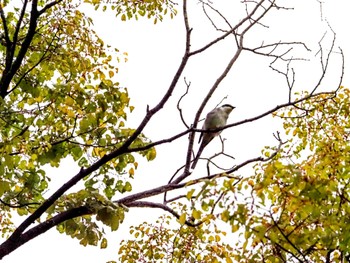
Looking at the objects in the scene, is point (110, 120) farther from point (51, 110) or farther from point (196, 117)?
point (196, 117)

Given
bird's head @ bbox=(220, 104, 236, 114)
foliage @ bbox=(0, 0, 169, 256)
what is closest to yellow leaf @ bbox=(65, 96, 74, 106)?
foliage @ bbox=(0, 0, 169, 256)

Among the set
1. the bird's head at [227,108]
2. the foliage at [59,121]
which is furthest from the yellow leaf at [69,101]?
the bird's head at [227,108]

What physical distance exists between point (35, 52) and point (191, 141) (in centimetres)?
255

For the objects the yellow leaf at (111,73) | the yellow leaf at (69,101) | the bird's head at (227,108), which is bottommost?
the yellow leaf at (69,101)

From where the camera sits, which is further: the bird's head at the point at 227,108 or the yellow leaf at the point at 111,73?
the bird's head at the point at 227,108

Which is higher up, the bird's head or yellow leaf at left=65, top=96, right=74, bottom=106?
the bird's head

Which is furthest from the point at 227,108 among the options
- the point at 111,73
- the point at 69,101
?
the point at 69,101

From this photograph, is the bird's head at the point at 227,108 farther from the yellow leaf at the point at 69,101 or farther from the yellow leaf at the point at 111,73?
the yellow leaf at the point at 69,101

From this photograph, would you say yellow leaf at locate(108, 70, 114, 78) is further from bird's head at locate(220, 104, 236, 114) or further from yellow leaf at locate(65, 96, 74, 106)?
bird's head at locate(220, 104, 236, 114)

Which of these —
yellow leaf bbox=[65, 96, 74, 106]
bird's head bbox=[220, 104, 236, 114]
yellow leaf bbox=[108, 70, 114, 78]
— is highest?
bird's head bbox=[220, 104, 236, 114]

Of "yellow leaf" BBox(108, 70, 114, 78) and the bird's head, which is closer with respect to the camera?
"yellow leaf" BBox(108, 70, 114, 78)

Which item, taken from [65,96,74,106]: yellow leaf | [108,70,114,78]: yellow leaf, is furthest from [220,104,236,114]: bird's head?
[65,96,74,106]: yellow leaf

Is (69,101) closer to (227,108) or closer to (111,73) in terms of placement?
(111,73)

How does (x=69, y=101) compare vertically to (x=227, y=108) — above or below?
below
